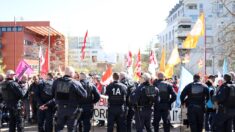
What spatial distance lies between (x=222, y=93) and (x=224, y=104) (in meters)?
0.35

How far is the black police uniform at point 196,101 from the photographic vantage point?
39.4ft

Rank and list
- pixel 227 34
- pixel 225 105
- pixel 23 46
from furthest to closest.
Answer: pixel 23 46 → pixel 227 34 → pixel 225 105

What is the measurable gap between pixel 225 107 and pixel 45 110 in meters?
5.31

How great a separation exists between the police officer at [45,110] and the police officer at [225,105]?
490 cm

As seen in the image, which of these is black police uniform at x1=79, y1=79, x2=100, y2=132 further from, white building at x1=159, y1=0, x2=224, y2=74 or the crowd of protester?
white building at x1=159, y1=0, x2=224, y2=74

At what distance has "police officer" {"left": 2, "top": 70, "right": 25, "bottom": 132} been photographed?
12.3 metres

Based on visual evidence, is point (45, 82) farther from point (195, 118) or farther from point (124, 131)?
point (195, 118)

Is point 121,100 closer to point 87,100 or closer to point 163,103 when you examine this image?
point 87,100

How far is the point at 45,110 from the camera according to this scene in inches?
492

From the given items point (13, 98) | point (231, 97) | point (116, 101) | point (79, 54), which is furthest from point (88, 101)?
point (79, 54)

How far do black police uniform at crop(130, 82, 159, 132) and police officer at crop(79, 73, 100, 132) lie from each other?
1205 millimetres

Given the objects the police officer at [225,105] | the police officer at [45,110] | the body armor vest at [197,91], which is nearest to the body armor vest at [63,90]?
the police officer at [45,110]

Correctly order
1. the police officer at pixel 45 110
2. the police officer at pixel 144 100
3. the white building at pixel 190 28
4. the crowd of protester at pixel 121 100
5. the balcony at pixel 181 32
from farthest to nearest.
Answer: the balcony at pixel 181 32, the white building at pixel 190 28, the police officer at pixel 45 110, the police officer at pixel 144 100, the crowd of protester at pixel 121 100

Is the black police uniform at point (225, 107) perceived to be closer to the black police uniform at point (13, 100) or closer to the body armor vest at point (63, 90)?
the body armor vest at point (63, 90)
